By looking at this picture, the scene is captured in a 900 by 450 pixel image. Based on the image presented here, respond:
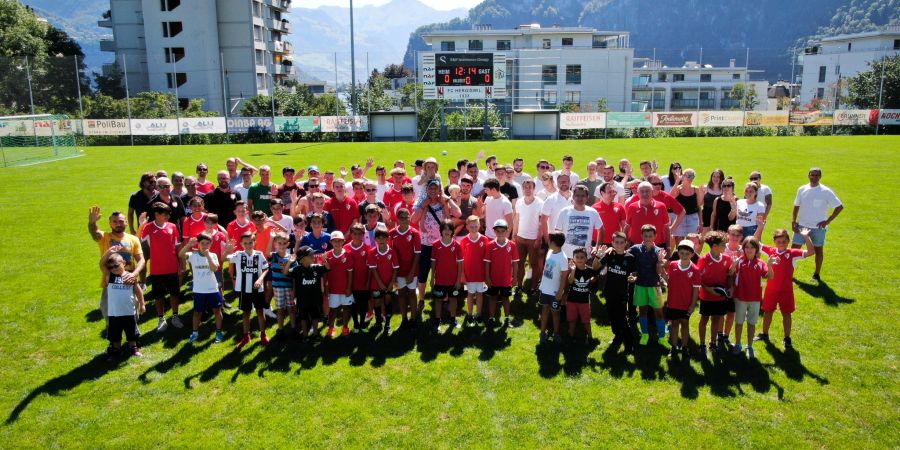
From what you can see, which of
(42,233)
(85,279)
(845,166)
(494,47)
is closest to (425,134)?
(845,166)

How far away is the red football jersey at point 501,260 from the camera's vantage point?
25.2ft

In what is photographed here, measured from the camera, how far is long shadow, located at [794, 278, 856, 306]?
338 inches

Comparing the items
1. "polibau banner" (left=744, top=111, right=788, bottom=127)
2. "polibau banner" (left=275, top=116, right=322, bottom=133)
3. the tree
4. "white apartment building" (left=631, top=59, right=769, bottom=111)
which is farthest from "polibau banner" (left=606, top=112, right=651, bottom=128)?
"white apartment building" (left=631, top=59, right=769, bottom=111)

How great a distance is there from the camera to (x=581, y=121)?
35.8 m

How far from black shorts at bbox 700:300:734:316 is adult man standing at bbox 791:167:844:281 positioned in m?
3.72

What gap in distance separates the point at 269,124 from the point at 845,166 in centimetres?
3054

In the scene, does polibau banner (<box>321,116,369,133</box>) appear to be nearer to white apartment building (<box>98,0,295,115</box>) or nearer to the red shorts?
white apartment building (<box>98,0,295,115</box>)

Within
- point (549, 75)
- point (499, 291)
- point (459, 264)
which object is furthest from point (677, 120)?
point (459, 264)

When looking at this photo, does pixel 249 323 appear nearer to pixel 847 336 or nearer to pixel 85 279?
pixel 85 279

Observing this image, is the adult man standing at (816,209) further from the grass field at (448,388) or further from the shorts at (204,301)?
the shorts at (204,301)

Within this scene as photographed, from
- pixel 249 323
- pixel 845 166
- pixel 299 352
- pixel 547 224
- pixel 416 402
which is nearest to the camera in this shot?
pixel 416 402

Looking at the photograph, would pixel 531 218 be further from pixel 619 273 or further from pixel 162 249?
pixel 162 249

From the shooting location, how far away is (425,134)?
1436 inches

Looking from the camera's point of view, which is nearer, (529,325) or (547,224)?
(529,325)
